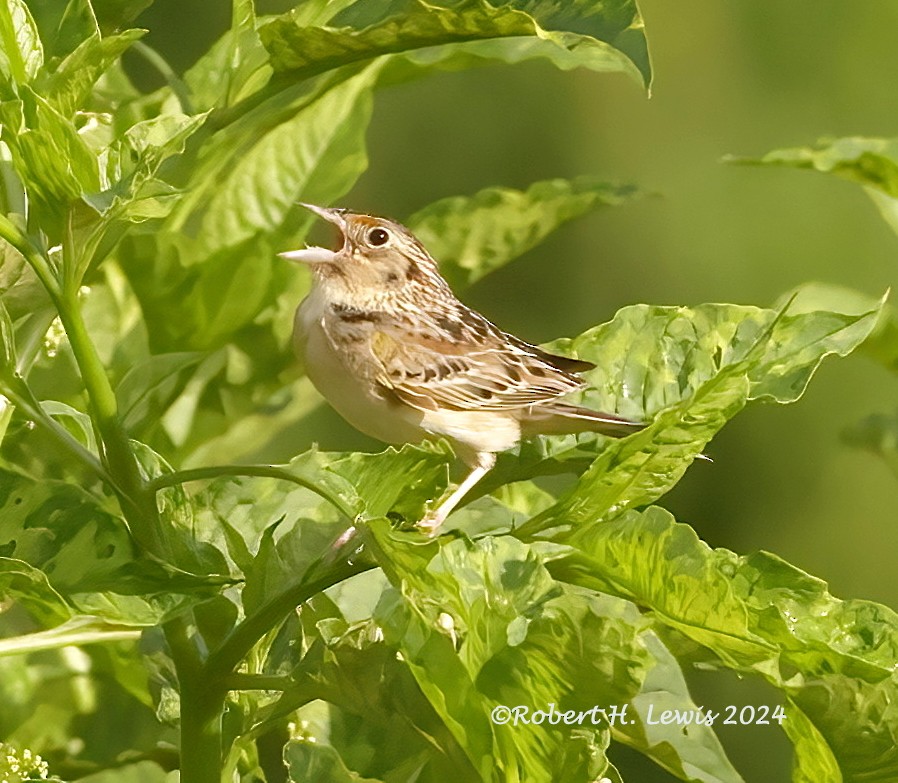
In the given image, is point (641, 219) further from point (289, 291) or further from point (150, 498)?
point (150, 498)

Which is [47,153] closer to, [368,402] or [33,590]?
[33,590]

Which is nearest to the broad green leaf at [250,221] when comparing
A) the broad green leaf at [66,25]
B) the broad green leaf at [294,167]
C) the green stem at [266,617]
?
the broad green leaf at [294,167]

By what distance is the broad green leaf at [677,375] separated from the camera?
1.11 metres

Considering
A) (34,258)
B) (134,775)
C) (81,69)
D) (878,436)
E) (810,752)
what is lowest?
(134,775)

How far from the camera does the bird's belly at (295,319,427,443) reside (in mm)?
1664

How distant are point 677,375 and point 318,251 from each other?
2.21 feet

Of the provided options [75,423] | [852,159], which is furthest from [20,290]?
[852,159]

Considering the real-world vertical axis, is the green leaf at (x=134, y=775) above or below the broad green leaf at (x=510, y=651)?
below

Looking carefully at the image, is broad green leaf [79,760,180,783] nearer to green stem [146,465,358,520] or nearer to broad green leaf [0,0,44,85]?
green stem [146,465,358,520]

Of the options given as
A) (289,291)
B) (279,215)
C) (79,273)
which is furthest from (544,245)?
(79,273)

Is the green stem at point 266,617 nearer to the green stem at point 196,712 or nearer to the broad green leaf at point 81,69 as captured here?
the green stem at point 196,712

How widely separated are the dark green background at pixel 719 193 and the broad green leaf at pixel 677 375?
5.48ft

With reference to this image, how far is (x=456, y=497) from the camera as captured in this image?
1392mm

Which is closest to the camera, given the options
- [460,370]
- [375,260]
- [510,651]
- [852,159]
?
[510,651]
